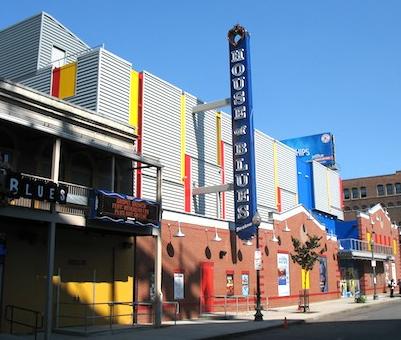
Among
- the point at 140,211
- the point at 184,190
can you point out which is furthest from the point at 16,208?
the point at 184,190

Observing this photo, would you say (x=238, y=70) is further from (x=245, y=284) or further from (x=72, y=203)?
(x=72, y=203)

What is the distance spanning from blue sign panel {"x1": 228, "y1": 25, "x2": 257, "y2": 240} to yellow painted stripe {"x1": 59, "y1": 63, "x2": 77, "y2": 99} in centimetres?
873

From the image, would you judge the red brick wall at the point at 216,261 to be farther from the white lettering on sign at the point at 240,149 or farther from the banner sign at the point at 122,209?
the white lettering on sign at the point at 240,149

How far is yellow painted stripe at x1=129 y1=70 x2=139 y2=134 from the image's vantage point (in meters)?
26.9

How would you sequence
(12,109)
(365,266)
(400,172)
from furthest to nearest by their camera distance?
(400,172), (365,266), (12,109)

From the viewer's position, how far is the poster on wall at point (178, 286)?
24.0 metres

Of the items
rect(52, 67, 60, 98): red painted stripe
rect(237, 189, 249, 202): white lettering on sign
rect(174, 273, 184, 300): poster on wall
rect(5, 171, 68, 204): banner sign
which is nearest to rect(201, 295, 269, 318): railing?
rect(174, 273, 184, 300): poster on wall

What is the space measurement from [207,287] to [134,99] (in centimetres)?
984

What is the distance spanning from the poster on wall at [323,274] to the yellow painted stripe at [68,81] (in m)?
22.5

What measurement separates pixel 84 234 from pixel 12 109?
5.35 metres

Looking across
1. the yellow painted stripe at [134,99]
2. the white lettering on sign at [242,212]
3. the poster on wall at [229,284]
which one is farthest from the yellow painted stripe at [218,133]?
the poster on wall at [229,284]

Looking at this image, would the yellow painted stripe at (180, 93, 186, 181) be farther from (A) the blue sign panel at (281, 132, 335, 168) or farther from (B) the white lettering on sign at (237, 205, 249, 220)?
(A) the blue sign panel at (281, 132, 335, 168)

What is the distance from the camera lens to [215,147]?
33.7m

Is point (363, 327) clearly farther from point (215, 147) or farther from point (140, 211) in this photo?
point (215, 147)
